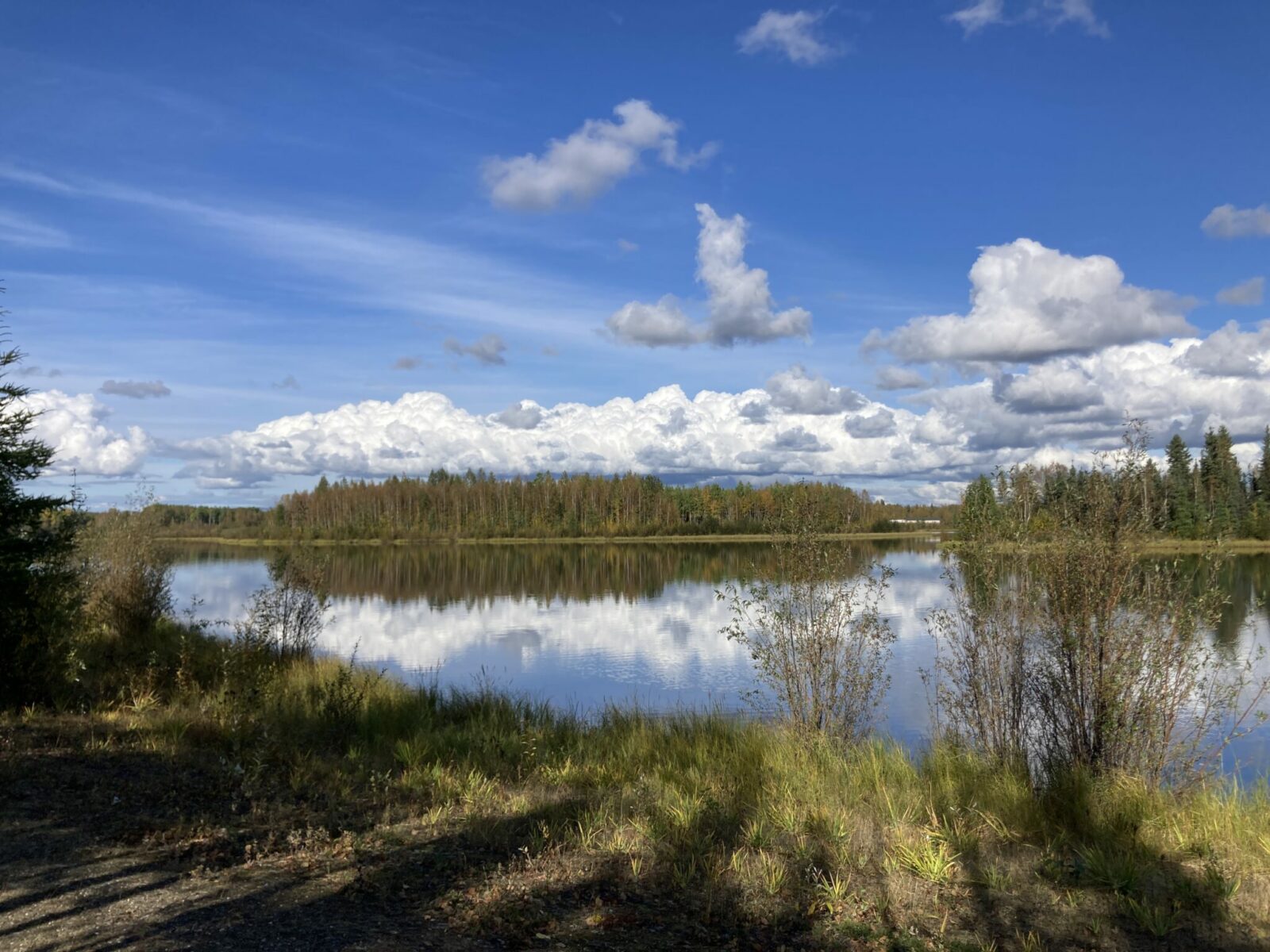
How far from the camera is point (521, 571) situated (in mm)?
59344

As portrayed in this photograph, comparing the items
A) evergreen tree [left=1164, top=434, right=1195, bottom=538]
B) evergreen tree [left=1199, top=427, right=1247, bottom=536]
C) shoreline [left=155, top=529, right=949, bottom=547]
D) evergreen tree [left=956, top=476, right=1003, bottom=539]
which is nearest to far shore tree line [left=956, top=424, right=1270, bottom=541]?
evergreen tree [left=956, top=476, right=1003, bottom=539]

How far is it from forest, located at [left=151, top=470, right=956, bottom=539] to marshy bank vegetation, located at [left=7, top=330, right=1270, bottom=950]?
359ft

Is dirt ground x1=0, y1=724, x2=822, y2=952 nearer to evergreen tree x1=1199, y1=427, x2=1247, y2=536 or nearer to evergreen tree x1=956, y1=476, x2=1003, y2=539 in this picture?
evergreen tree x1=956, y1=476, x2=1003, y2=539

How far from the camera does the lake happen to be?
57.3 feet

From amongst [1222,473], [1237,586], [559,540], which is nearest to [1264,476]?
[1222,473]

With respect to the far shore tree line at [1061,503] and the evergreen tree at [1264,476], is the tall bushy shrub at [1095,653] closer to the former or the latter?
the far shore tree line at [1061,503]

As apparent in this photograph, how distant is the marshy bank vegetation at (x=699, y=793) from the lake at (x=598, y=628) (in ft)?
4.29

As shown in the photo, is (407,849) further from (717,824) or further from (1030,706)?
(1030,706)

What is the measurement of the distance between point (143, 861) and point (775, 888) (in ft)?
14.9

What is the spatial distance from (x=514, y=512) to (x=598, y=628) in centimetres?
11302

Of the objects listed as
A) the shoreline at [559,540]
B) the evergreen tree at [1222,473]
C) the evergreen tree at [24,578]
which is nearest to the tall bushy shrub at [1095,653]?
the evergreen tree at [24,578]

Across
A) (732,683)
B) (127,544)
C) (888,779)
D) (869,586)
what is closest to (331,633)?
(127,544)

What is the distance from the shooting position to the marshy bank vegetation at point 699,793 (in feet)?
19.0

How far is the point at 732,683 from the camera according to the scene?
18.7 metres
